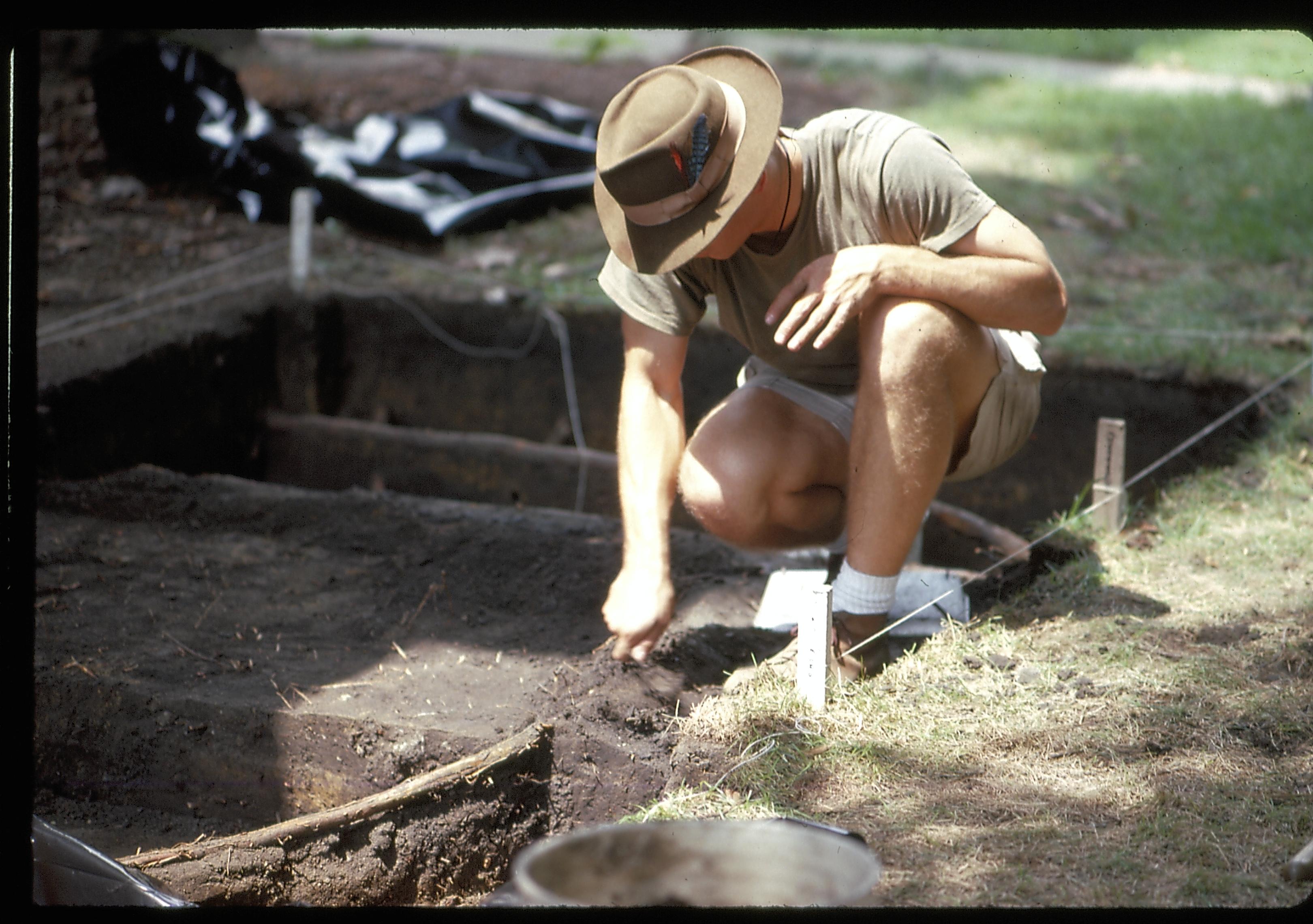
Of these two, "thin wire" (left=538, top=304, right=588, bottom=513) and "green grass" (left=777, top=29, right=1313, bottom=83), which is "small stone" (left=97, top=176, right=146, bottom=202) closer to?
"thin wire" (left=538, top=304, right=588, bottom=513)

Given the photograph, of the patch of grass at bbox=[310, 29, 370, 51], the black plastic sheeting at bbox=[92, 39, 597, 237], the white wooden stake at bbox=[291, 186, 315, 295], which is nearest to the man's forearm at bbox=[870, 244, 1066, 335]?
the white wooden stake at bbox=[291, 186, 315, 295]

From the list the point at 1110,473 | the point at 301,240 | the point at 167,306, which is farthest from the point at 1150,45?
the point at 167,306

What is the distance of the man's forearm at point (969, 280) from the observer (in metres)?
Result: 2.09

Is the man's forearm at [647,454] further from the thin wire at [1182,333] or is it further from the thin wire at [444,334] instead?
the thin wire at [444,334]

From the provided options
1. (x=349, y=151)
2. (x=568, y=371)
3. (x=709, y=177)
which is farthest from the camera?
(x=349, y=151)

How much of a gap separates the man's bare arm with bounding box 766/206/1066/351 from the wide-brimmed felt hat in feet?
0.74

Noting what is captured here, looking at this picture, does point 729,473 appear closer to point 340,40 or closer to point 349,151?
point 349,151

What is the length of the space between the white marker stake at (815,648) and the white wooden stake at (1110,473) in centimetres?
118

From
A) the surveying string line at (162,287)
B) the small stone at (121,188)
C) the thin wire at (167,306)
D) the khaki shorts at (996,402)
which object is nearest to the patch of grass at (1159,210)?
the khaki shorts at (996,402)

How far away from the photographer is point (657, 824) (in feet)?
3.99

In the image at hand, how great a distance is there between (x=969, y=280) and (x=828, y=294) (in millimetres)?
264

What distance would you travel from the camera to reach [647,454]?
231cm

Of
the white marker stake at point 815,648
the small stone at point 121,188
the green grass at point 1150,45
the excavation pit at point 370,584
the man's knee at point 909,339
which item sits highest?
the green grass at point 1150,45

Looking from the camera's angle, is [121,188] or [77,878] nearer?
[77,878]
